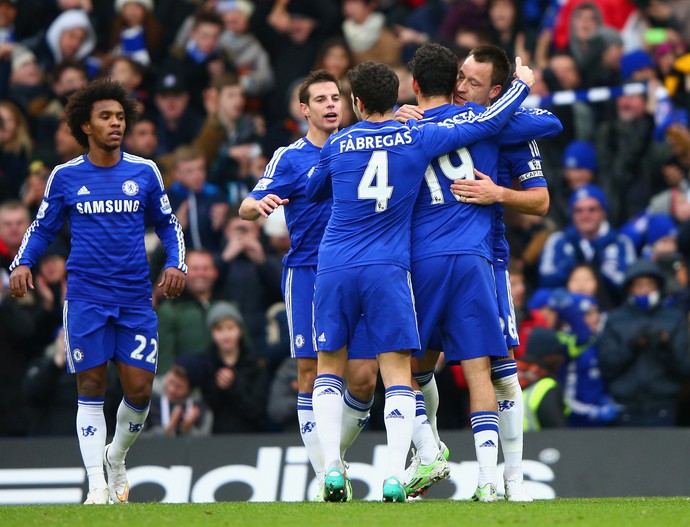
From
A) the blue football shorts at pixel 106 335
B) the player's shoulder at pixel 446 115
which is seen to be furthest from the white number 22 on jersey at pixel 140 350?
the player's shoulder at pixel 446 115

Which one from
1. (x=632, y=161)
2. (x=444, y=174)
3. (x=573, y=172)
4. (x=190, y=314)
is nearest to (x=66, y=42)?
(x=190, y=314)

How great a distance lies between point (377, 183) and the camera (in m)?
8.37

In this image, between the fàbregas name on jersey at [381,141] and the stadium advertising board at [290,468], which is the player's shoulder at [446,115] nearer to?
the fàbregas name on jersey at [381,141]

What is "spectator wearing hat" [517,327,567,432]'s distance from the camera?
11805 millimetres

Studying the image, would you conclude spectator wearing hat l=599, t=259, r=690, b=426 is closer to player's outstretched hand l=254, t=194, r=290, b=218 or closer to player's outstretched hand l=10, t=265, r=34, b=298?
player's outstretched hand l=254, t=194, r=290, b=218

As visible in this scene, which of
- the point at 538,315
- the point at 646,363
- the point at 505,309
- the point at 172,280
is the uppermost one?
the point at 172,280

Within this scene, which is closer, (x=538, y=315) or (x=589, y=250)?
(x=538, y=315)

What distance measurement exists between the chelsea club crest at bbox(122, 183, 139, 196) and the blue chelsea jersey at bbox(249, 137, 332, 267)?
940 mm

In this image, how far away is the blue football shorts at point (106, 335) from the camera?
31.7ft

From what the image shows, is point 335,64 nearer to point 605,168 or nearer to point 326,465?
point 605,168

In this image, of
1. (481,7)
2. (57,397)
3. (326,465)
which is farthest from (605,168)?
(326,465)

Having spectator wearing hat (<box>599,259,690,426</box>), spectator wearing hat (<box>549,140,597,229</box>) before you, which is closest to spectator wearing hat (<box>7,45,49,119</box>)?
spectator wearing hat (<box>549,140,597,229</box>)

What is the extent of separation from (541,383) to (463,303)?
3432mm

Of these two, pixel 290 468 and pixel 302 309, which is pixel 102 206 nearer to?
pixel 302 309
